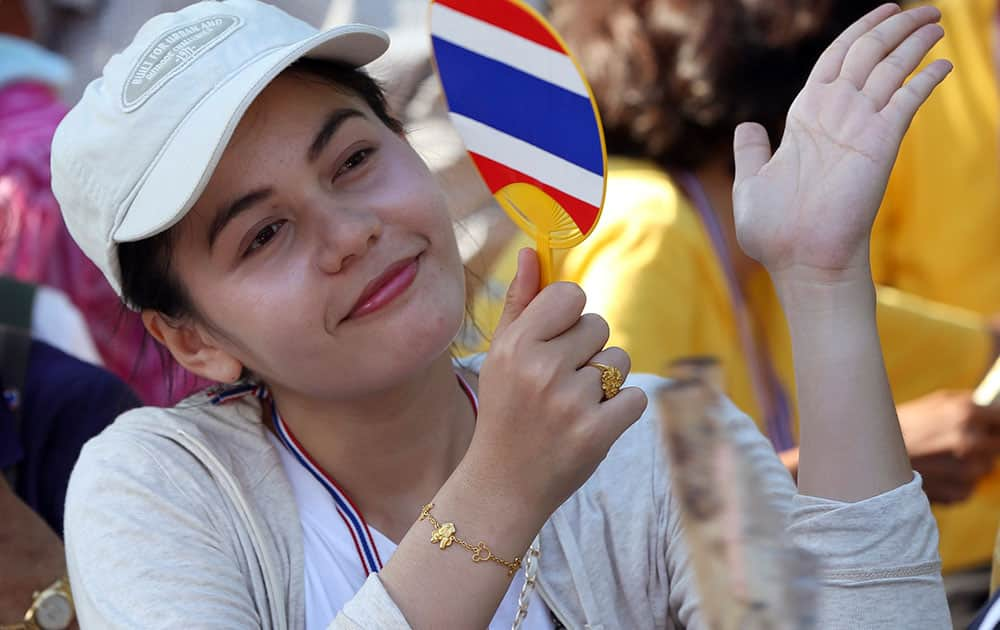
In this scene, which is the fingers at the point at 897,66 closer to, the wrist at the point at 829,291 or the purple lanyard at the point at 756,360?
the wrist at the point at 829,291

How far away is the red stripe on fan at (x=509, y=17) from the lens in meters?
1.16

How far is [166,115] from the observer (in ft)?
4.36

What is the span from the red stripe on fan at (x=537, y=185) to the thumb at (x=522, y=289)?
2.2 inches

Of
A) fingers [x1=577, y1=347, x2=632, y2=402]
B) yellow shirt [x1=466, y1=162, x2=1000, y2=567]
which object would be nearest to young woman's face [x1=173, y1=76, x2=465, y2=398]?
fingers [x1=577, y1=347, x2=632, y2=402]

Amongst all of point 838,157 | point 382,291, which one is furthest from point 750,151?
point 382,291

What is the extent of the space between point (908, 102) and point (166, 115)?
→ 0.74 metres

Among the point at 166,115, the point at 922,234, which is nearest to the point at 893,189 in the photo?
the point at 922,234

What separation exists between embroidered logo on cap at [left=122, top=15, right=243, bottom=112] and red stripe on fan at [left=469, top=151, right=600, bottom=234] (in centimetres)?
33

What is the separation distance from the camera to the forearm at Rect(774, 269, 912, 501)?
44.6 inches

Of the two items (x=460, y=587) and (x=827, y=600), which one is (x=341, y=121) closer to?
(x=460, y=587)

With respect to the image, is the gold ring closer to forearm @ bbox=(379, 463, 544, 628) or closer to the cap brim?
forearm @ bbox=(379, 463, 544, 628)

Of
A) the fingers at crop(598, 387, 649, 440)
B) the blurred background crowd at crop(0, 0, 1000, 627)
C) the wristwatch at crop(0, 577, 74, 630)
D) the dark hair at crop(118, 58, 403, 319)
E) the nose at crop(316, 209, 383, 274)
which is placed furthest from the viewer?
the blurred background crowd at crop(0, 0, 1000, 627)

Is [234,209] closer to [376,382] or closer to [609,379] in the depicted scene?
[376,382]

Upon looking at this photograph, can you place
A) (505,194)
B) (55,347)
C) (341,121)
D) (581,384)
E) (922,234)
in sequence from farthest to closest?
(922,234) → (55,347) → (341,121) → (505,194) → (581,384)
